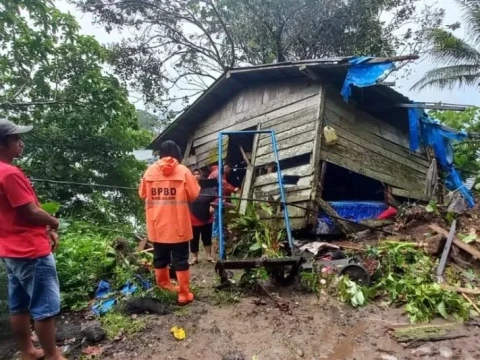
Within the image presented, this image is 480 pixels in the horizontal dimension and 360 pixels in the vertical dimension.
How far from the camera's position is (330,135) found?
6699mm

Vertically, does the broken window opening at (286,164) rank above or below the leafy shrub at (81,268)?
above

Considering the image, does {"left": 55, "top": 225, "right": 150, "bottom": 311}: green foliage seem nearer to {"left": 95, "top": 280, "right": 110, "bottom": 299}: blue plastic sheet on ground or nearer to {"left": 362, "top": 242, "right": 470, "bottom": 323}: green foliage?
{"left": 95, "top": 280, "right": 110, "bottom": 299}: blue plastic sheet on ground

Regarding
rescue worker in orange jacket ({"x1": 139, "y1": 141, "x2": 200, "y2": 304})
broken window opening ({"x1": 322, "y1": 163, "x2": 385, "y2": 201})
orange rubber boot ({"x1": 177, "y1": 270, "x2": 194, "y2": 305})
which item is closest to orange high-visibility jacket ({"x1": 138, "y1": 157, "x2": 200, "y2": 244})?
rescue worker in orange jacket ({"x1": 139, "y1": 141, "x2": 200, "y2": 304})

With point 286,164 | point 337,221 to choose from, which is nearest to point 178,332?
point 337,221

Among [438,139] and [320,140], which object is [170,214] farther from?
[438,139]

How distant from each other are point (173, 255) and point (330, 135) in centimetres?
393

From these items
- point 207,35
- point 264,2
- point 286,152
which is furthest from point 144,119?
point 286,152

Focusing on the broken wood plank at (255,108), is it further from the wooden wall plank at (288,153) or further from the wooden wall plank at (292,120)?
the wooden wall plank at (288,153)

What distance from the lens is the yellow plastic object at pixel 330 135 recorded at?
22.0 feet

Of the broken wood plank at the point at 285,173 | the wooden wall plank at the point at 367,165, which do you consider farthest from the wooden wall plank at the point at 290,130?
the broken wood plank at the point at 285,173

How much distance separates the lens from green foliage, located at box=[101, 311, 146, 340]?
3.39 metres

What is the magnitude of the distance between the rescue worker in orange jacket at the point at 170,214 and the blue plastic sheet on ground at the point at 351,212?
3266 mm

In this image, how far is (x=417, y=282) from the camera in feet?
13.6

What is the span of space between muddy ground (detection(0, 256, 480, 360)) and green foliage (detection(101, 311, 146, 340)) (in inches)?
3.3
